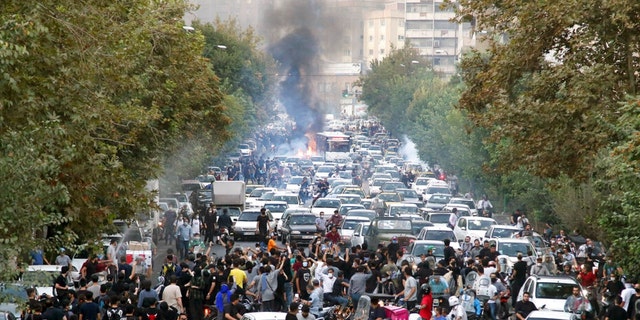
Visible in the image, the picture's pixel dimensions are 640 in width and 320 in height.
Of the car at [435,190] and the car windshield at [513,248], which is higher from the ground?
the car at [435,190]

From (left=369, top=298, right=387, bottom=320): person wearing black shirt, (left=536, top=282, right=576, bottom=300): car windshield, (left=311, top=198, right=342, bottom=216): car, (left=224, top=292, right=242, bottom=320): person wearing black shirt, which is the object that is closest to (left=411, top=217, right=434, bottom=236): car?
(left=311, top=198, right=342, bottom=216): car

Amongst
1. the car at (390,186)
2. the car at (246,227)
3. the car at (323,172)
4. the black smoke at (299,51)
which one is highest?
the black smoke at (299,51)

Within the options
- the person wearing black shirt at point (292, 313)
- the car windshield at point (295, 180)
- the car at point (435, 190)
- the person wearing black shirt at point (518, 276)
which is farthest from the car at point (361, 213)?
the person wearing black shirt at point (292, 313)

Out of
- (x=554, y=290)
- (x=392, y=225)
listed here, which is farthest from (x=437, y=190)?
(x=554, y=290)

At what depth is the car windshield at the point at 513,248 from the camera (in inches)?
1377

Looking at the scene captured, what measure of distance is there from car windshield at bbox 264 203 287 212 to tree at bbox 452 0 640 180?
775 inches

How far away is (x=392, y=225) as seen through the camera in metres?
39.7

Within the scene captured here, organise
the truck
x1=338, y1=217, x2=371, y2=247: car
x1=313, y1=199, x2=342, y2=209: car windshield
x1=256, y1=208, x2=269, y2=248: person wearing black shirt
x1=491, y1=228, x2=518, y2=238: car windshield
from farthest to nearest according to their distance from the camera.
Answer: the truck < x1=313, y1=199, x2=342, y2=209: car windshield < x1=256, y1=208, x2=269, y2=248: person wearing black shirt < x1=338, y1=217, x2=371, y2=247: car < x1=491, y1=228, x2=518, y2=238: car windshield

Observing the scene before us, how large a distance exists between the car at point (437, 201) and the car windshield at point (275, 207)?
23.2 feet

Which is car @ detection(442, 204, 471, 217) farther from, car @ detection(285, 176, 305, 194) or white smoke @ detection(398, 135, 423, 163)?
white smoke @ detection(398, 135, 423, 163)

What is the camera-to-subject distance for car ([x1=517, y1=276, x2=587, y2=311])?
2641 cm

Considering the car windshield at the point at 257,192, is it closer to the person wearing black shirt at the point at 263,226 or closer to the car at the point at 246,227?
the car at the point at 246,227

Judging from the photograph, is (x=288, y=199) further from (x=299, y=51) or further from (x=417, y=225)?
(x=299, y=51)

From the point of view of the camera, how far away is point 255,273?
90.9 ft
